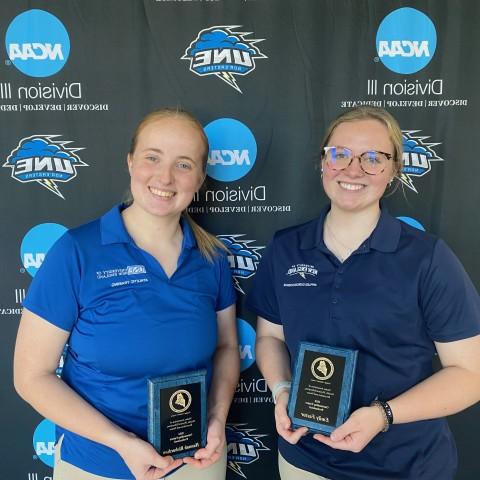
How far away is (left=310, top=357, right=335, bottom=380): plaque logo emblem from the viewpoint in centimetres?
129

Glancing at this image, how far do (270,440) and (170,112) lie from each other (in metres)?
1.56

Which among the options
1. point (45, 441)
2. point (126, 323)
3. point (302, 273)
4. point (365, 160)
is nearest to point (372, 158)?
point (365, 160)

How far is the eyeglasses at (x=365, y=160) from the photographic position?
1384 millimetres

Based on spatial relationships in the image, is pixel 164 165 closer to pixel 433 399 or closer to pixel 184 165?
pixel 184 165

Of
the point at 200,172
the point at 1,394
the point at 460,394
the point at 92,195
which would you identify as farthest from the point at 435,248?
the point at 1,394

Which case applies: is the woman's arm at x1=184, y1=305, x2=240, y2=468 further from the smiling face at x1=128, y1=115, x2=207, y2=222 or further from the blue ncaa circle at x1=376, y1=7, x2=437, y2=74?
the blue ncaa circle at x1=376, y1=7, x2=437, y2=74

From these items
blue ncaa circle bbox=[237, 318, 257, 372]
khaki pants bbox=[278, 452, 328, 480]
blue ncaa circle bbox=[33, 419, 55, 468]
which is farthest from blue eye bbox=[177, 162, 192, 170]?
blue ncaa circle bbox=[33, 419, 55, 468]

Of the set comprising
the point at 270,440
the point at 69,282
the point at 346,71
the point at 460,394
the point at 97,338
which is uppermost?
the point at 346,71

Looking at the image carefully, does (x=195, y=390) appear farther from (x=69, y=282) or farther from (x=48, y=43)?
(x=48, y=43)

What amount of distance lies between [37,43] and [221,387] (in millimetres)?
1615

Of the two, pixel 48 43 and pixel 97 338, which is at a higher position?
pixel 48 43

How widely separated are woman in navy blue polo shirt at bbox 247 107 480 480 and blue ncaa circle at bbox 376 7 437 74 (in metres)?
0.71

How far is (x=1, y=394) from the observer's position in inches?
82.0

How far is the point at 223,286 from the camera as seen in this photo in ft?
5.40
